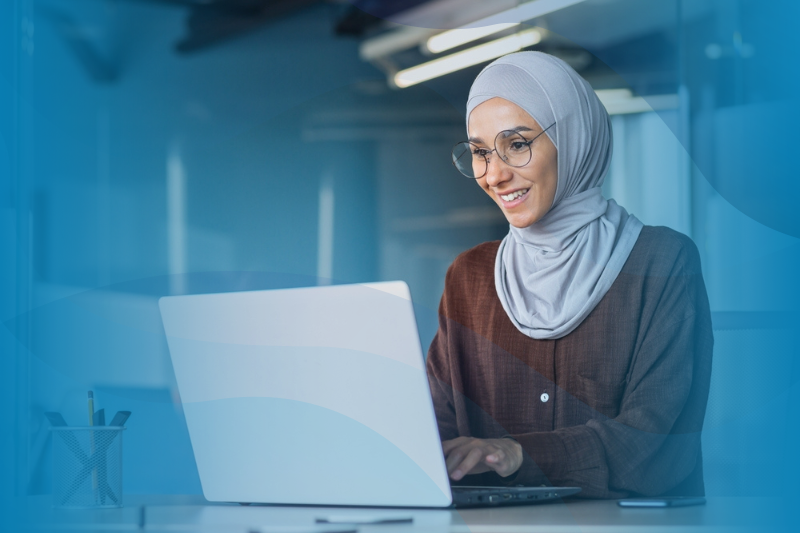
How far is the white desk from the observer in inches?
22.0

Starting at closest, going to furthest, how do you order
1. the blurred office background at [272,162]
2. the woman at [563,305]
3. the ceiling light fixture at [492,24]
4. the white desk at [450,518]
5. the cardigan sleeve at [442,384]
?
1. the white desk at [450,518]
2. the woman at [563,305]
3. the cardigan sleeve at [442,384]
4. the blurred office background at [272,162]
5. the ceiling light fixture at [492,24]

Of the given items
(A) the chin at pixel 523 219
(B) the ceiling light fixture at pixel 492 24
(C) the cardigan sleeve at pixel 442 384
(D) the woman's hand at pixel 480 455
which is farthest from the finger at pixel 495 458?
(B) the ceiling light fixture at pixel 492 24

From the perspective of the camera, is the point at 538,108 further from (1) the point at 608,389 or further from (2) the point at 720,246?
(2) the point at 720,246

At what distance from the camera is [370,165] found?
2770mm

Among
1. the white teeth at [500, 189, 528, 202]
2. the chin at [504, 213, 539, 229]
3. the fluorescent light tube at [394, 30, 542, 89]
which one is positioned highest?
the fluorescent light tube at [394, 30, 542, 89]

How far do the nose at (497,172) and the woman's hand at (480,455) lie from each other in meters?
0.50

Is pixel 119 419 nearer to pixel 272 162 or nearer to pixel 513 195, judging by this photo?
pixel 513 195

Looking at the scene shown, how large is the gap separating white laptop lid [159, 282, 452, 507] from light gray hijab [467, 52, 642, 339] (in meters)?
0.57

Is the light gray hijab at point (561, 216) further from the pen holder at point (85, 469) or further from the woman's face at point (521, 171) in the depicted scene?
the pen holder at point (85, 469)

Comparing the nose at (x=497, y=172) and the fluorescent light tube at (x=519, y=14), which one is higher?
the fluorescent light tube at (x=519, y=14)

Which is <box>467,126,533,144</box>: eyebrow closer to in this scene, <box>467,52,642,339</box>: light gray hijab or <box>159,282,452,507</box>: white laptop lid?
<box>467,52,642,339</box>: light gray hijab

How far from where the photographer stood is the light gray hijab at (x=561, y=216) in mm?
1173

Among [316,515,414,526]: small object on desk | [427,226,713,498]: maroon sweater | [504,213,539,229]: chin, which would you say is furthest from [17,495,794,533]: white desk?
[504,213,539,229]: chin

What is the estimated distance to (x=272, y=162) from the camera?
2.69m
